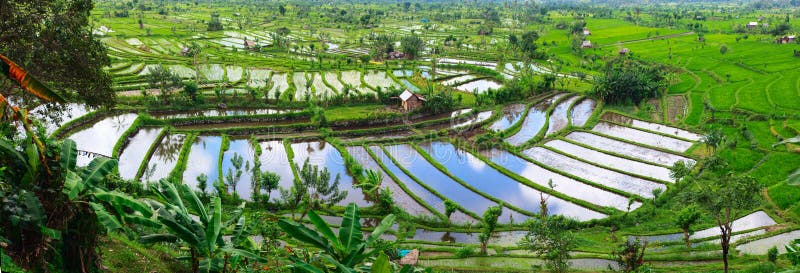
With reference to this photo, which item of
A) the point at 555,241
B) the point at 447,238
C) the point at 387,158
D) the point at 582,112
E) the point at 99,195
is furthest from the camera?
the point at 582,112

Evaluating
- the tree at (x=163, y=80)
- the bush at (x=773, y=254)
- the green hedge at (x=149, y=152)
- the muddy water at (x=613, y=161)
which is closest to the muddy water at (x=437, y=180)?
the muddy water at (x=613, y=161)

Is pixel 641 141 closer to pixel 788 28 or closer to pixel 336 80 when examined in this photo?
pixel 336 80

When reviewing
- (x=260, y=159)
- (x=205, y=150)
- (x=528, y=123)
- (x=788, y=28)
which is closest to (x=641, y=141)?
(x=528, y=123)

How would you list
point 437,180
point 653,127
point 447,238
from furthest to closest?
point 653,127, point 437,180, point 447,238

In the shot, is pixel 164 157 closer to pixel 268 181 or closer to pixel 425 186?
pixel 268 181

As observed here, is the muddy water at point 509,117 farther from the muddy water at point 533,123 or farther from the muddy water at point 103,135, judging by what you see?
the muddy water at point 103,135

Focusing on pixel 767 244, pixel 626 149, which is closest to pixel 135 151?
pixel 626 149

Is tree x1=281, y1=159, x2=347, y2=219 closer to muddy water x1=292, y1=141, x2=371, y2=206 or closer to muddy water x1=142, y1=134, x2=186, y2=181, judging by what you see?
muddy water x1=292, y1=141, x2=371, y2=206
